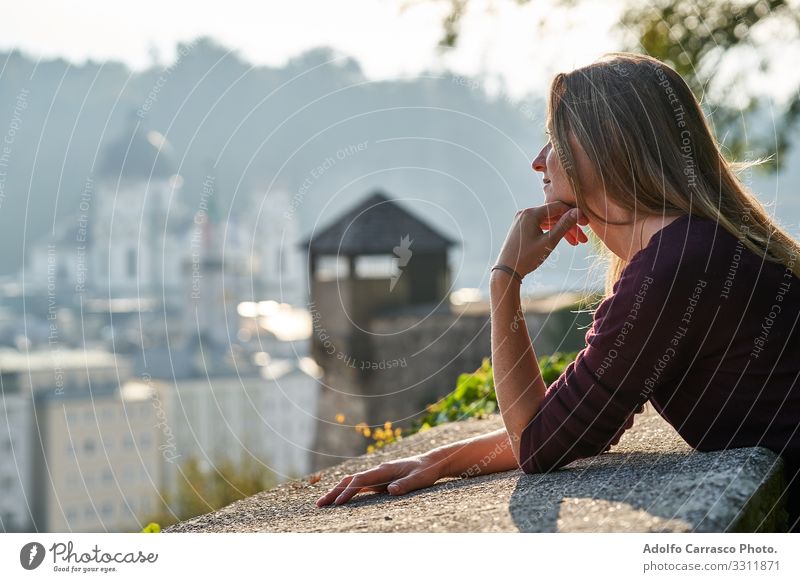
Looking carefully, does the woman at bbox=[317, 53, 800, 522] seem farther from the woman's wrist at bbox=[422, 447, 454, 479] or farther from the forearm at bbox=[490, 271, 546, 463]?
the woman's wrist at bbox=[422, 447, 454, 479]

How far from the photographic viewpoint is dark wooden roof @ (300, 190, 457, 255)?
49.4 feet

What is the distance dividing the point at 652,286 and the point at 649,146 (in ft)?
0.97

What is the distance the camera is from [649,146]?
1600 mm

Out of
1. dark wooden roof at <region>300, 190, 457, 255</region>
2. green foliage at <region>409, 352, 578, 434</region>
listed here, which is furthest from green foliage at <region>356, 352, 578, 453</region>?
dark wooden roof at <region>300, 190, 457, 255</region>

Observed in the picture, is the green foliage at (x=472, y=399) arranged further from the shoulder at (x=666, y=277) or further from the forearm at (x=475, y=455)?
the shoulder at (x=666, y=277)

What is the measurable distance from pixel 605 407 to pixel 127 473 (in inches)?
2018

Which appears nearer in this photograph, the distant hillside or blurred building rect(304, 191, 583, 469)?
blurred building rect(304, 191, 583, 469)

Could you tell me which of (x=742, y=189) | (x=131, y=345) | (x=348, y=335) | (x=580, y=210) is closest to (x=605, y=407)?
(x=580, y=210)

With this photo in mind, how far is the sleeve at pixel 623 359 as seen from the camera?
4.72 feet

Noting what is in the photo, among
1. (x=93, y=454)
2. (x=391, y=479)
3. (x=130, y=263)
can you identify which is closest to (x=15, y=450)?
(x=93, y=454)

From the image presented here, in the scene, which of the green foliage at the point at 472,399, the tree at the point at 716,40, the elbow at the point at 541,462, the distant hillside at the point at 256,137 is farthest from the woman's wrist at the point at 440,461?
the distant hillside at the point at 256,137

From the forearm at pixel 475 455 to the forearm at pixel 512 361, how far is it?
26 cm

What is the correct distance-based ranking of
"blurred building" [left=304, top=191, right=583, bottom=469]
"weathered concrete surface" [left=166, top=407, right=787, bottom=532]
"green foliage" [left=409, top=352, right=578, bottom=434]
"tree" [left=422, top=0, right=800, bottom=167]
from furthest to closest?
"blurred building" [left=304, top=191, right=583, bottom=469] < "tree" [left=422, top=0, right=800, bottom=167] < "green foliage" [left=409, top=352, right=578, bottom=434] < "weathered concrete surface" [left=166, top=407, right=787, bottom=532]

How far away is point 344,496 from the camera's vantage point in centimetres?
186
